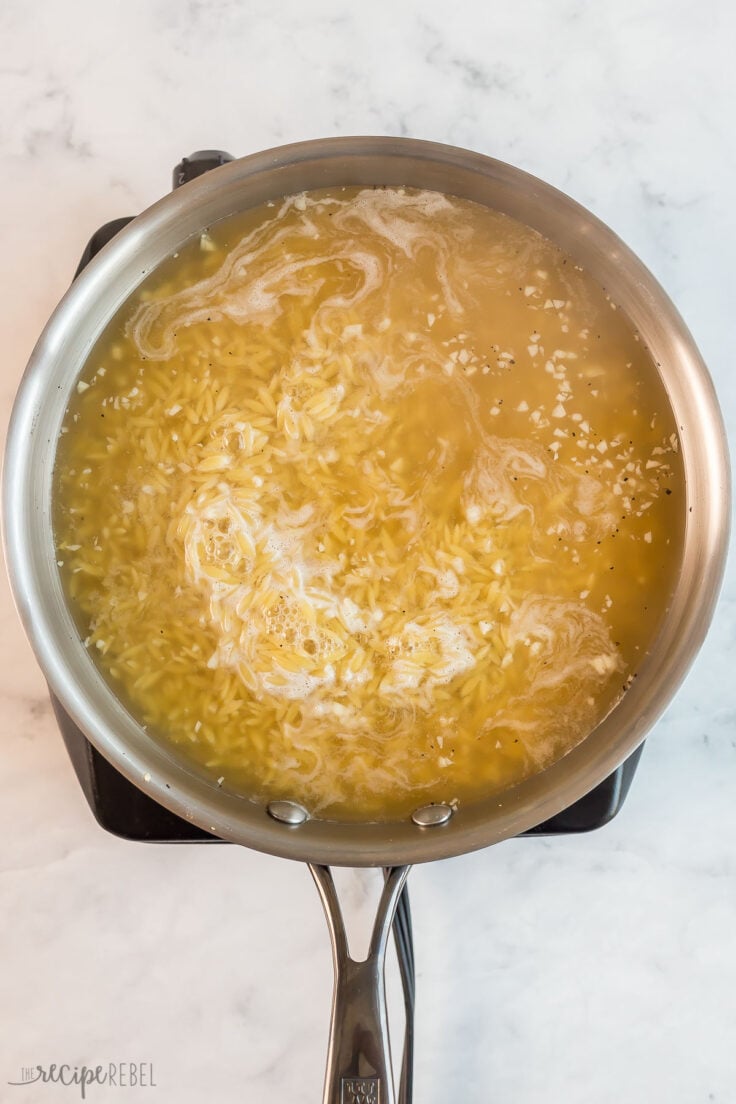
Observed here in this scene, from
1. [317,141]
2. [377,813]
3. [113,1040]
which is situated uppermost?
[317,141]

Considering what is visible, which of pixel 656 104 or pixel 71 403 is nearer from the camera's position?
pixel 71 403

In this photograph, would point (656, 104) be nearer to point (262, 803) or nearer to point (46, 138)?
point (46, 138)

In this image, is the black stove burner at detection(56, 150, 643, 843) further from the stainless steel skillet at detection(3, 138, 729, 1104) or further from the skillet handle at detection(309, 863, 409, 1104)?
the skillet handle at detection(309, 863, 409, 1104)

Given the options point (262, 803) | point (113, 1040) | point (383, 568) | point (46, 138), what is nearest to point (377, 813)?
point (262, 803)

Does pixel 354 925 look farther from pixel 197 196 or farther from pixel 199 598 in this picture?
pixel 197 196

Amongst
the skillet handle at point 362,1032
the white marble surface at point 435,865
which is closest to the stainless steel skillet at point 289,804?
the skillet handle at point 362,1032

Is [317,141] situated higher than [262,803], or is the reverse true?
[317,141]

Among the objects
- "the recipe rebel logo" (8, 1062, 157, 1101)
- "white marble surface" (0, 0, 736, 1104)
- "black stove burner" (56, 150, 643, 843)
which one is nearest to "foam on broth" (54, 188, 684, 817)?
"black stove burner" (56, 150, 643, 843)
